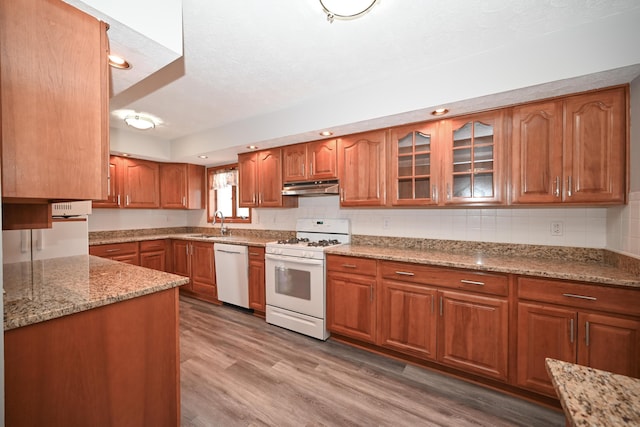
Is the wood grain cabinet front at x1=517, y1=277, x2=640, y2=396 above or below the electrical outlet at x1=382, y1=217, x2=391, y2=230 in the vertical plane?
below

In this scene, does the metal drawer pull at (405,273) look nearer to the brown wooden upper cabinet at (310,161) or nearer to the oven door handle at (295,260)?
the oven door handle at (295,260)

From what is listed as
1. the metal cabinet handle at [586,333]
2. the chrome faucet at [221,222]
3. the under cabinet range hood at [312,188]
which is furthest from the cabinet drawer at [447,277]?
the chrome faucet at [221,222]

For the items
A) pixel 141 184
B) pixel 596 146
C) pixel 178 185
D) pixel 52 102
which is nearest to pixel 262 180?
pixel 178 185

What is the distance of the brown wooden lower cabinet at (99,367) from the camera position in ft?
3.20

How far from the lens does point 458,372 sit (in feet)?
6.91

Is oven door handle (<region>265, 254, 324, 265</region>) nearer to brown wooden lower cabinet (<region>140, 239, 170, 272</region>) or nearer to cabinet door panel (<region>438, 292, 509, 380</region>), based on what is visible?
cabinet door panel (<region>438, 292, 509, 380</region>)

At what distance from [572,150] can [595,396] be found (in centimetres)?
189

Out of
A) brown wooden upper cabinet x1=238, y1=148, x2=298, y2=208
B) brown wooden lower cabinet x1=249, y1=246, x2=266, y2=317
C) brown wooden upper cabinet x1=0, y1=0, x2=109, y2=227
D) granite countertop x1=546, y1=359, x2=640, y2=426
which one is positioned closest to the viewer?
granite countertop x1=546, y1=359, x2=640, y2=426

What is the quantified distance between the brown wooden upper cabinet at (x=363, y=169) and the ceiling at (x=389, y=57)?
14 centimetres

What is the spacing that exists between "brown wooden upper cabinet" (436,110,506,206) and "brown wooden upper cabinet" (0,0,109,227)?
7.67 feet

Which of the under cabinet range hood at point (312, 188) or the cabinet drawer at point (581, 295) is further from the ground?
the under cabinet range hood at point (312, 188)

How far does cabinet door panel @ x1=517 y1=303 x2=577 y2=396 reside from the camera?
1695 millimetres

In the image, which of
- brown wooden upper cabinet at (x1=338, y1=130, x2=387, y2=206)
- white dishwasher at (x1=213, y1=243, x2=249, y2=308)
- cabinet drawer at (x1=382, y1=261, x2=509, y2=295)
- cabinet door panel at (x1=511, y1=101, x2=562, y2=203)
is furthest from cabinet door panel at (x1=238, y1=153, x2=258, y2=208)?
cabinet door panel at (x1=511, y1=101, x2=562, y2=203)

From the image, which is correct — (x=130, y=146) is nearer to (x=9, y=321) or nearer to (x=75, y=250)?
(x=75, y=250)
